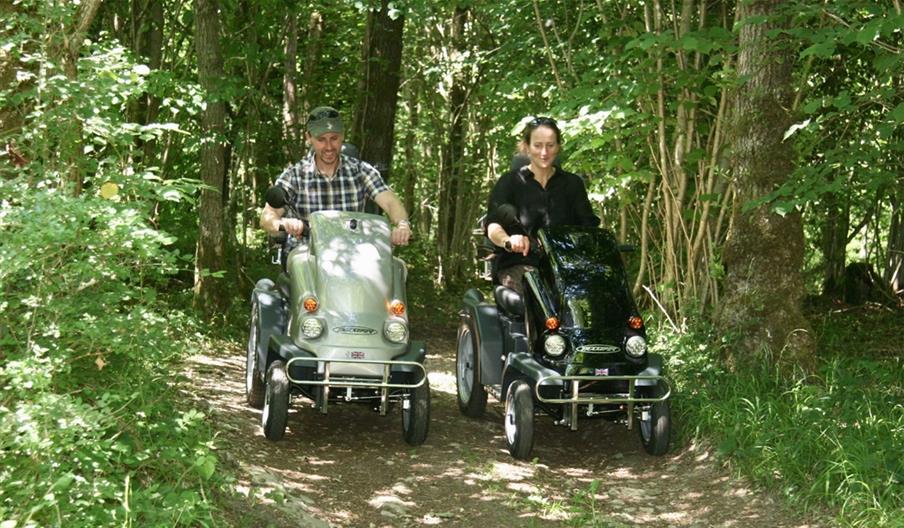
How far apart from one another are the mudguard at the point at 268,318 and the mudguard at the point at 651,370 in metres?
2.32

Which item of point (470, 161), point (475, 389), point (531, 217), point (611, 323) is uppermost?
point (470, 161)

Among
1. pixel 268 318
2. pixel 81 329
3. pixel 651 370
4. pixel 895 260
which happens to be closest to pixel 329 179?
pixel 268 318

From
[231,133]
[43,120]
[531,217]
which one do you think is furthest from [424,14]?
[43,120]

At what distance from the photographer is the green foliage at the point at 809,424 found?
5.53 metres

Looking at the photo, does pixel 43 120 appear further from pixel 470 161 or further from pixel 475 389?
pixel 470 161

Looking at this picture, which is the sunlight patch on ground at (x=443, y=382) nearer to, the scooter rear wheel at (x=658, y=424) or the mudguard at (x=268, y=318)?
the mudguard at (x=268, y=318)

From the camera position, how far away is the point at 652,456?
709 cm

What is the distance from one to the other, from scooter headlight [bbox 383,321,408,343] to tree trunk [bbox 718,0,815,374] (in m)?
2.59

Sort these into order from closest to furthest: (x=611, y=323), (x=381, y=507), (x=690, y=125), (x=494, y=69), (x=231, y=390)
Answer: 1. (x=381, y=507)
2. (x=611, y=323)
3. (x=231, y=390)
4. (x=690, y=125)
5. (x=494, y=69)

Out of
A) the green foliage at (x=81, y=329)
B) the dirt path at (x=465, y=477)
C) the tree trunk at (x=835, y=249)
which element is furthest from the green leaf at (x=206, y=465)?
the tree trunk at (x=835, y=249)

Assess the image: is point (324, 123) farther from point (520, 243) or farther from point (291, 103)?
point (291, 103)

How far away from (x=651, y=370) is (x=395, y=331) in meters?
1.59

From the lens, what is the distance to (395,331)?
6.71 m

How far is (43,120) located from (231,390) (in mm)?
3148
